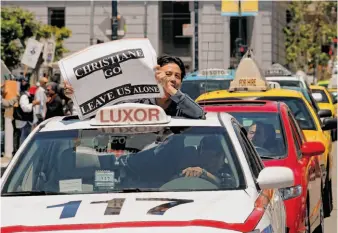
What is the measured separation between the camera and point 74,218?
4.52 metres

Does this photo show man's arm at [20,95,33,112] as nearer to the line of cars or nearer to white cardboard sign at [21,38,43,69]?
white cardboard sign at [21,38,43,69]

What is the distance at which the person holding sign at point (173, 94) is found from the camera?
19.9 feet

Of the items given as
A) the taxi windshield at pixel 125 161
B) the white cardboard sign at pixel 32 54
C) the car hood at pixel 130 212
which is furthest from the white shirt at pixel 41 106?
the car hood at pixel 130 212

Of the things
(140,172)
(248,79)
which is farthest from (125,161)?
(248,79)

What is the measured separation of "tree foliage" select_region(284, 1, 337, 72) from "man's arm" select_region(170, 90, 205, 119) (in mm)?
57705

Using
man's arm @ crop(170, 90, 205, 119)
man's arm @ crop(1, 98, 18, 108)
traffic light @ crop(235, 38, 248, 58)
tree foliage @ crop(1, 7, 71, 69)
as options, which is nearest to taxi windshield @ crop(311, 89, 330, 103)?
traffic light @ crop(235, 38, 248, 58)

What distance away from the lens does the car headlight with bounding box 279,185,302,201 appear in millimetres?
7809

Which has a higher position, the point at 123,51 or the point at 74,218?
the point at 123,51

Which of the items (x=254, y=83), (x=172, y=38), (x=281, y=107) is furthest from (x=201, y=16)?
(x=281, y=107)

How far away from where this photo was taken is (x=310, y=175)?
8898 mm

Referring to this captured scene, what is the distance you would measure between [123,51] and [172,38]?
56057 mm

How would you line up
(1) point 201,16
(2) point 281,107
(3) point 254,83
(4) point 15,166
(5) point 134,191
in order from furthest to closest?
(1) point 201,16 < (3) point 254,83 < (2) point 281,107 < (4) point 15,166 < (5) point 134,191

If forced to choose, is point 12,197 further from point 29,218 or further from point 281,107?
point 281,107

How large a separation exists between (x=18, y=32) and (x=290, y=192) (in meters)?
44.7
